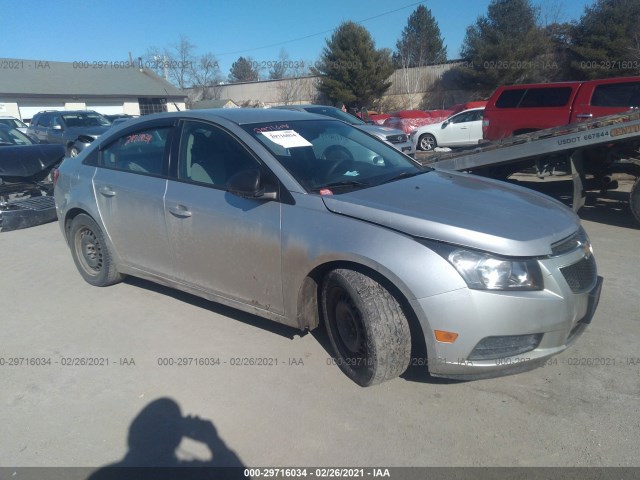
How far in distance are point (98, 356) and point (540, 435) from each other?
3069 millimetres

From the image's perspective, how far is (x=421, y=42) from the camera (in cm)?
6166

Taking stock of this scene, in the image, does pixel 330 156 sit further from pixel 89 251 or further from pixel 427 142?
pixel 427 142

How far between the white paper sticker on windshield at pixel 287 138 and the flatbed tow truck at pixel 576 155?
11.0ft

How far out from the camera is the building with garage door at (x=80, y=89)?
3831 centimetres

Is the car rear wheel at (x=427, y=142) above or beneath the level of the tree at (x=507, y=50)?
beneath

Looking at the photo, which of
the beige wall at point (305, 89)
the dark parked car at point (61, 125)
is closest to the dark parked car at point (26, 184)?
the dark parked car at point (61, 125)

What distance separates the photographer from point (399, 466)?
2.54m

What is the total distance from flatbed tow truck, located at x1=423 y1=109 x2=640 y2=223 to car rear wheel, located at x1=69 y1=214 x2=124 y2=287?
14.0ft

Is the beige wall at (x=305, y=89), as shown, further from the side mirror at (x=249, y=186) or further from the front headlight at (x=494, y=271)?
the front headlight at (x=494, y=271)

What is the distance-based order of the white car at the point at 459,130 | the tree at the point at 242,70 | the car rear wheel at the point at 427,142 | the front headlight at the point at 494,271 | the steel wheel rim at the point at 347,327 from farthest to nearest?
the tree at the point at 242,70 → the car rear wheel at the point at 427,142 → the white car at the point at 459,130 → the steel wheel rim at the point at 347,327 → the front headlight at the point at 494,271

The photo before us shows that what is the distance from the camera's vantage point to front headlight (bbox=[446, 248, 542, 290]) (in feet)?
8.77

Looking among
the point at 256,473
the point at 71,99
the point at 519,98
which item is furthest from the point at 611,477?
the point at 71,99

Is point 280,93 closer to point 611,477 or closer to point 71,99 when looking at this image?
point 71,99

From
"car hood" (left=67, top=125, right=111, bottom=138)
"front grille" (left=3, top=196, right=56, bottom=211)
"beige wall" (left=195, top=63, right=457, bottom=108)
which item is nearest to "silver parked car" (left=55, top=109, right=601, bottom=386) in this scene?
"front grille" (left=3, top=196, right=56, bottom=211)
